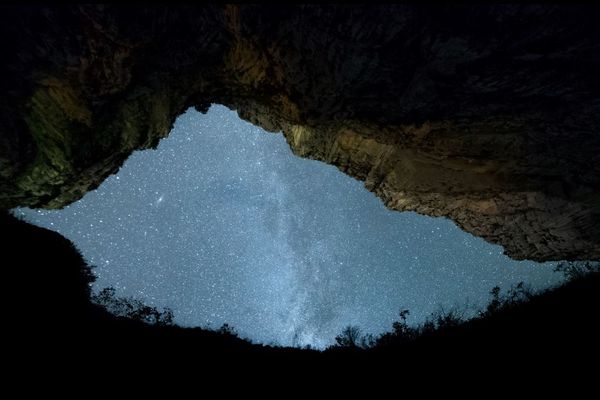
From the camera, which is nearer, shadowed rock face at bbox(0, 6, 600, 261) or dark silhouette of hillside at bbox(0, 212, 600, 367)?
dark silhouette of hillside at bbox(0, 212, 600, 367)

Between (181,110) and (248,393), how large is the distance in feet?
38.2

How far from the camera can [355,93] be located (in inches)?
492

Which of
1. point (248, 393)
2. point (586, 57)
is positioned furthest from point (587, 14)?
point (248, 393)

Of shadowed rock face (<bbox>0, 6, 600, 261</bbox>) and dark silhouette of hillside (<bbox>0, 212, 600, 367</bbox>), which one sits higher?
shadowed rock face (<bbox>0, 6, 600, 261</bbox>)

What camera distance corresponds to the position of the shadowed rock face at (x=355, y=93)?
9656 mm

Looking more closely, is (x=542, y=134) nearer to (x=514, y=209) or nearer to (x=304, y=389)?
(x=514, y=209)

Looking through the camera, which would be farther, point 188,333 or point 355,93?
Answer: point 355,93

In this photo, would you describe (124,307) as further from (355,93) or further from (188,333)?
(355,93)

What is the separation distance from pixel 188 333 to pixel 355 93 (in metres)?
10.2

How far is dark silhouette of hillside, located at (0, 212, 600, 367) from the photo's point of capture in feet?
27.1

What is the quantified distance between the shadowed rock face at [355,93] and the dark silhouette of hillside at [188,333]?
3915 mm

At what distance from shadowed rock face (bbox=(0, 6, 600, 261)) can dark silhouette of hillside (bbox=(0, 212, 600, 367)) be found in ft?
12.8

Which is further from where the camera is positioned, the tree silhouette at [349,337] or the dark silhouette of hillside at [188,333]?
the tree silhouette at [349,337]

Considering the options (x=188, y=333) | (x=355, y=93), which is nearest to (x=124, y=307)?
(x=188, y=333)
